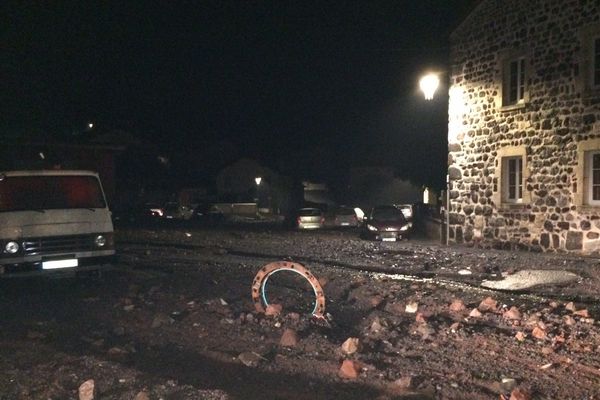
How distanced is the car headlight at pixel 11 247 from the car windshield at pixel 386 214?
14.8 metres

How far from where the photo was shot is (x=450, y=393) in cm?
569

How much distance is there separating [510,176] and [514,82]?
2.93 metres

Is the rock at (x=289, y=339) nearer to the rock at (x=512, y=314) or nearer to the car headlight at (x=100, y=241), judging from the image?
the rock at (x=512, y=314)

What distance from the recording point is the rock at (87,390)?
550 cm

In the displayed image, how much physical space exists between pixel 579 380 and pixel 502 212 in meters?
13.2

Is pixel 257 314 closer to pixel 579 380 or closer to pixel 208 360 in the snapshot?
pixel 208 360

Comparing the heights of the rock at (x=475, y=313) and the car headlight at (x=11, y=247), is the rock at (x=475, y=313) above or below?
below

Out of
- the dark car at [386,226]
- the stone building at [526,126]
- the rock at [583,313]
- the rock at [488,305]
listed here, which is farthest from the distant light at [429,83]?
the rock at [583,313]

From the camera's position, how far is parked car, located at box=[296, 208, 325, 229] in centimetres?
3036

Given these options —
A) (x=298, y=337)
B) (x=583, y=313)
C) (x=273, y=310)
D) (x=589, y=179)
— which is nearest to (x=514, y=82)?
(x=589, y=179)

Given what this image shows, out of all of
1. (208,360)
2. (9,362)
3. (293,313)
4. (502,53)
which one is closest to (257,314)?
(293,313)

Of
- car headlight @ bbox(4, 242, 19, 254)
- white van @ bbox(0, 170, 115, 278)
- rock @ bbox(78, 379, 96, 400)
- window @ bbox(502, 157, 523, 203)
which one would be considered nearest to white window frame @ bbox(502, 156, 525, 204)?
window @ bbox(502, 157, 523, 203)

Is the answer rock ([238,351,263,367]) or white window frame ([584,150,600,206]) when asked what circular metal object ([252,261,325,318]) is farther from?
white window frame ([584,150,600,206])

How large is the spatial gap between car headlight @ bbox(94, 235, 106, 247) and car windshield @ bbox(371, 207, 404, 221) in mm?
13421
